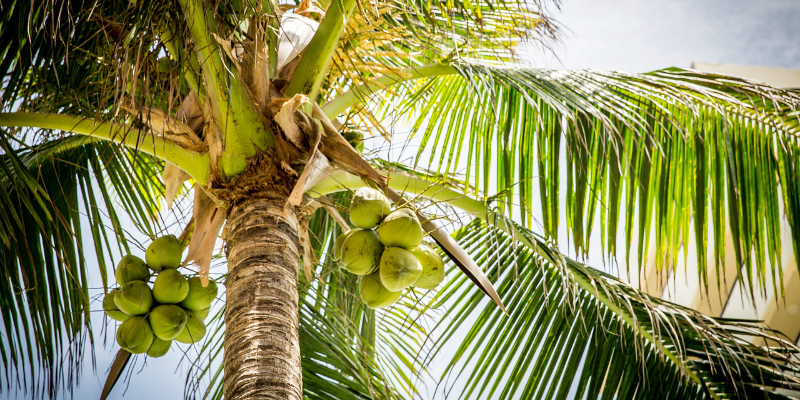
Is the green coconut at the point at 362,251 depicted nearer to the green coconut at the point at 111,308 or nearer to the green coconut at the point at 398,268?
the green coconut at the point at 398,268

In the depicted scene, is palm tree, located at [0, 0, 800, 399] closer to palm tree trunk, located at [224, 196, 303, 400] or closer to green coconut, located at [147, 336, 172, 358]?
palm tree trunk, located at [224, 196, 303, 400]

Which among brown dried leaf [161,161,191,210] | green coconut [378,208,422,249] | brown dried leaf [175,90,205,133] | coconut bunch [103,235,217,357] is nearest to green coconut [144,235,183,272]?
coconut bunch [103,235,217,357]

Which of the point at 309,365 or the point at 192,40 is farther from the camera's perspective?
the point at 309,365

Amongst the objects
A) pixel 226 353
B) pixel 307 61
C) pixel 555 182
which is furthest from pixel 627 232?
pixel 226 353

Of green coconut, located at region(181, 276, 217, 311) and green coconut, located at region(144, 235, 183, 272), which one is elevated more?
green coconut, located at region(144, 235, 183, 272)

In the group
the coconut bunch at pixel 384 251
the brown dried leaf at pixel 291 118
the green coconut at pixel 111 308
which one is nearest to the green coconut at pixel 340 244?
the coconut bunch at pixel 384 251

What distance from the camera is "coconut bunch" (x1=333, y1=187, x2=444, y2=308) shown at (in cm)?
185

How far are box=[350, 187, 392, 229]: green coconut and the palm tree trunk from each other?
0.21 metres

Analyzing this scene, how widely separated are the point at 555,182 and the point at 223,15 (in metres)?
1.65

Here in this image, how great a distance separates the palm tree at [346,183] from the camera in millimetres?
1928

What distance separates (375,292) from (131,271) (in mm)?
738

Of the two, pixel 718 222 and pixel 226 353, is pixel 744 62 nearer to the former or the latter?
pixel 718 222

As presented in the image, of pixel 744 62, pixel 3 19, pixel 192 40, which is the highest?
pixel 744 62

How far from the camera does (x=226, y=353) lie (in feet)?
5.81
